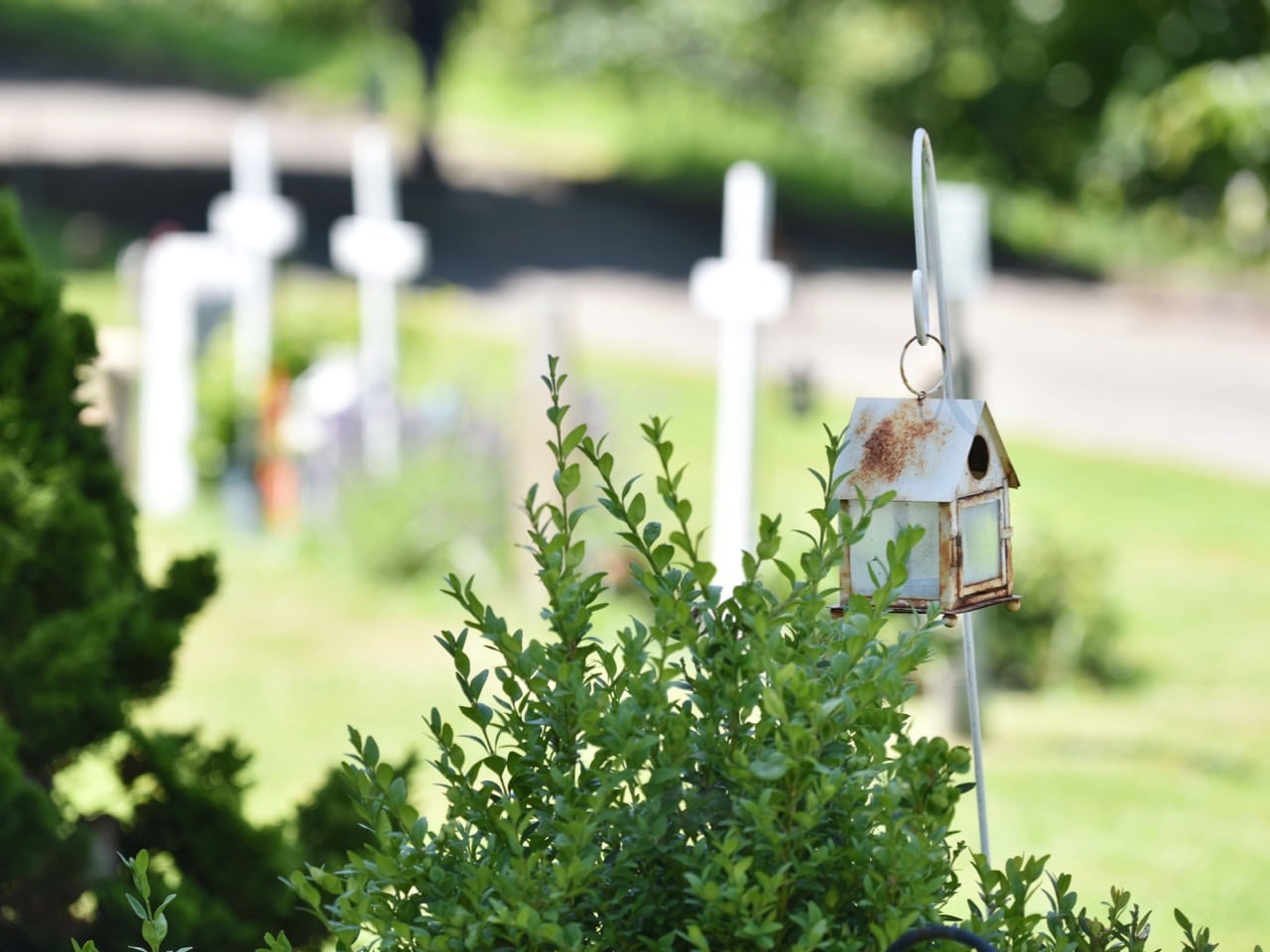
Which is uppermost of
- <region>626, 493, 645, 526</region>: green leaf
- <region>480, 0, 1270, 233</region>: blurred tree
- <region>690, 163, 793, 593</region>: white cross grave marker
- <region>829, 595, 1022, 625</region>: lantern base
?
<region>480, 0, 1270, 233</region>: blurred tree

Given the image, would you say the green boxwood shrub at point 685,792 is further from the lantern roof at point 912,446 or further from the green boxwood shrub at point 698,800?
the lantern roof at point 912,446

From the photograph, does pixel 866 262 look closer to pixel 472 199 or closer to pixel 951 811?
pixel 472 199

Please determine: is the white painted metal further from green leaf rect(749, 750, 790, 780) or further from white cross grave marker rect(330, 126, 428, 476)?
green leaf rect(749, 750, 790, 780)

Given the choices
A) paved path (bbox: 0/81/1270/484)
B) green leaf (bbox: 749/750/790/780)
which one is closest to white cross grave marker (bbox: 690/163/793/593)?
paved path (bbox: 0/81/1270/484)

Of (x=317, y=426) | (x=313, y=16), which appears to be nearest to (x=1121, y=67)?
(x=317, y=426)

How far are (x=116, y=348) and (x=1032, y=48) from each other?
46.4ft

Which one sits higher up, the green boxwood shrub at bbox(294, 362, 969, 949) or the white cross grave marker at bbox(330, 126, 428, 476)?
the white cross grave marker at bbox(330, 126, 428, 476)

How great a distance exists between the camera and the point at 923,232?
195 cm

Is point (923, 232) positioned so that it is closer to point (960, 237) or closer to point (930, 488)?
point (930, 488)

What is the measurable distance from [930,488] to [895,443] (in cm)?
7

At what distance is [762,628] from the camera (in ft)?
5.79

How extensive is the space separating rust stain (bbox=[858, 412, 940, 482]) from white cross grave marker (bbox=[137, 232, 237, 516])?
25.9 ft

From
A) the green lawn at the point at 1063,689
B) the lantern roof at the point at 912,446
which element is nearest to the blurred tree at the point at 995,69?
the green lawn at the point at 1063,689

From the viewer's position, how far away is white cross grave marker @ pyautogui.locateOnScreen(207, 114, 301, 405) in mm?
9742
